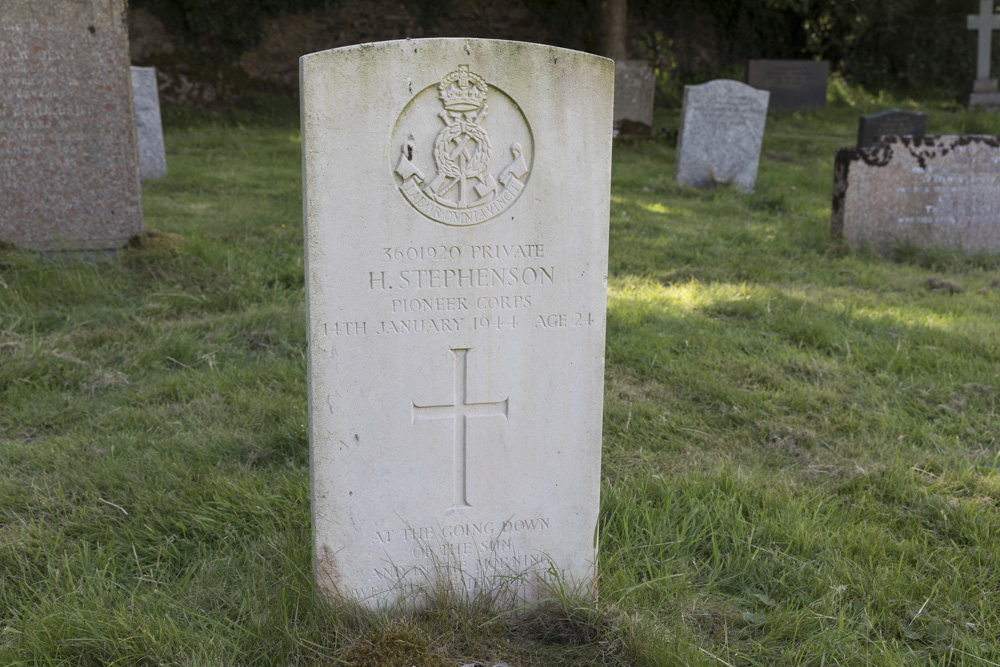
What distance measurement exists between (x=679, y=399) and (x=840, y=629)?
163 cm

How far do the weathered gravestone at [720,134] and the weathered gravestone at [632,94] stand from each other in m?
3.29

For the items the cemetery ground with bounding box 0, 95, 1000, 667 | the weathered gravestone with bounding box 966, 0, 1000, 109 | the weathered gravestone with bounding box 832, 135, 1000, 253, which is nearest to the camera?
the cemetery ground with bounding box 0, 95, 1000, 667

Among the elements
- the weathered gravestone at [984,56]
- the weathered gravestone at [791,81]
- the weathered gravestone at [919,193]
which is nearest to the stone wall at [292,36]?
the weathered gravestone at [791,81]

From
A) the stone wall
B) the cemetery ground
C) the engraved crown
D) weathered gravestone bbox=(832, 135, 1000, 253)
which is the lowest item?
the cemetery ground

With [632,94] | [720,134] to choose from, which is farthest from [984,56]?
[720,134]

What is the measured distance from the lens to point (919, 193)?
21.2 ft

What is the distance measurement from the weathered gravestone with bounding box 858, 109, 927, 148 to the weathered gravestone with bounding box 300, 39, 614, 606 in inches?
308

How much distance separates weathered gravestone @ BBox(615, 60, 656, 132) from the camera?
1277cm

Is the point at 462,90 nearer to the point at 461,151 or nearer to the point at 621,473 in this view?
the point at 461,151

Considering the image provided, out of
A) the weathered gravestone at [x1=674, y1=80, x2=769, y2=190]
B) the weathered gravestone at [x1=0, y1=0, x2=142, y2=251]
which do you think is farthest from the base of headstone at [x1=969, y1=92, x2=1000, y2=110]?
the weathered gravestone at [x1=0, y1=0, x2=142, y2=251]

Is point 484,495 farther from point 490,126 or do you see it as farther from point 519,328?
point 490,126

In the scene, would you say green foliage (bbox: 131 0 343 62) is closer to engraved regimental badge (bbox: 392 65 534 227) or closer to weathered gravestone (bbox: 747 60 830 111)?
weathered gravestone (bbox: 747 60 830 111)

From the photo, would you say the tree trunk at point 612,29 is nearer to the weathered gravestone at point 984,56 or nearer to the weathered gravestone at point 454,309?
the weathered gravestone at point 984,56

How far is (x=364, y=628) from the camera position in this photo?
2266 mm
